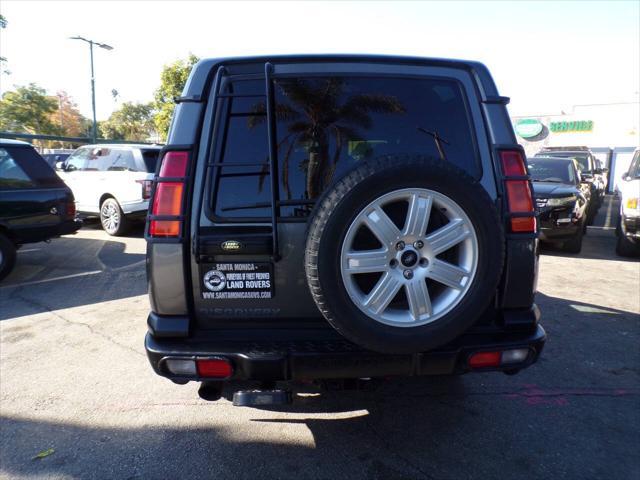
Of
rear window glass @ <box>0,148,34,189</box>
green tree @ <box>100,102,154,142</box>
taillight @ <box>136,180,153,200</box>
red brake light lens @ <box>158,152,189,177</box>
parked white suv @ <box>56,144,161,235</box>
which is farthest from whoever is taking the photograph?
green tree @ <box>100,102,154,142</box>

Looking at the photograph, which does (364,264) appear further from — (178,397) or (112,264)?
(112,264)

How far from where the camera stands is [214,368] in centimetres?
217

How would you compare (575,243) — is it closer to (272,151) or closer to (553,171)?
(553,171)

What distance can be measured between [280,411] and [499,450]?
136 cm

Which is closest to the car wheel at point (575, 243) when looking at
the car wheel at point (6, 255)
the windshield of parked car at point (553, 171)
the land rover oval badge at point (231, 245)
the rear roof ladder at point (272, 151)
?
the windshield of parked car at point (553, 171)

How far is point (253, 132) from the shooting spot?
2291mm

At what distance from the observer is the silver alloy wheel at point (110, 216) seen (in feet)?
31.3

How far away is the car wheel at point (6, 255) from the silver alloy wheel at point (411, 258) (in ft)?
19.4

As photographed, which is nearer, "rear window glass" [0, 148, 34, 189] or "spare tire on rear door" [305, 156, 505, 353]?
"spare tire on rear door" [305, 156, 505, 353]

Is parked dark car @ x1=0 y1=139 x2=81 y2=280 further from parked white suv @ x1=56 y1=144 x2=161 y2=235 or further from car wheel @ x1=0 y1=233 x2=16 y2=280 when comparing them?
parked white suv @ x1=56 y1=144 x2=161 y2=235

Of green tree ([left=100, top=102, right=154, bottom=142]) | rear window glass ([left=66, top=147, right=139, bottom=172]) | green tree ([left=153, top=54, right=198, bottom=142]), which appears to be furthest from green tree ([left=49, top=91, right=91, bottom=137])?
rear window glass ([left=66, top=147, right=139, bottom=172])

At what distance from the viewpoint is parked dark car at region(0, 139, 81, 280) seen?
601 cm

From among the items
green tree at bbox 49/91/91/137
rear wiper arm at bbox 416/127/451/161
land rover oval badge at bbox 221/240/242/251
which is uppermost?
green tree at bbox 49/91/91/137

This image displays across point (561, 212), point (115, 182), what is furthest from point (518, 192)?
point (115, 182)
